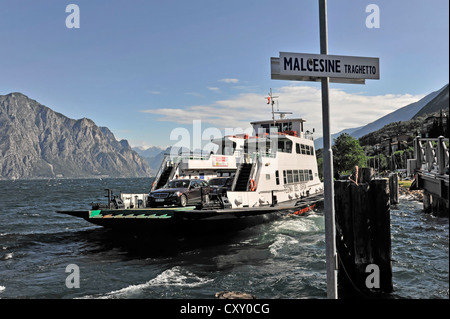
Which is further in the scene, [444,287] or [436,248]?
[436,248]

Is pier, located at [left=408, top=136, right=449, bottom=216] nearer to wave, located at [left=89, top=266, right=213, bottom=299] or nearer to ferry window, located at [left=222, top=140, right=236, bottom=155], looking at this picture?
wave, located at [left=89, top=266, right=213, bottom=299]

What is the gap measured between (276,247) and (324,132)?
35.5 ft

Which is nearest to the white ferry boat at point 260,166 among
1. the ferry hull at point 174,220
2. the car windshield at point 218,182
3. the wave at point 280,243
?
the car windshield at point 218,182

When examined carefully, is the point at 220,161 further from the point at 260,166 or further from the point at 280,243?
the point at 280,243

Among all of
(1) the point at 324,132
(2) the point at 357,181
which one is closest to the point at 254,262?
(2) the point at 357,181

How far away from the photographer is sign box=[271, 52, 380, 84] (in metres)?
4.60

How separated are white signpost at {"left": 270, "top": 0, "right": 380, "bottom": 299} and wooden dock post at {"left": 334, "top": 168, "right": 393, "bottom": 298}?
409 cm

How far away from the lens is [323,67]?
15.4 ft

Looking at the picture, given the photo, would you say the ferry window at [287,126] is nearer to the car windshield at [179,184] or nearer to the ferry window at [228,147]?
the ferry window at [228,147]

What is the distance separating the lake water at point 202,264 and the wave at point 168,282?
0.03 m

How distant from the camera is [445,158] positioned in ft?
33.9

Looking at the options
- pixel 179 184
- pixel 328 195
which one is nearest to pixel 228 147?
pixel 179 184

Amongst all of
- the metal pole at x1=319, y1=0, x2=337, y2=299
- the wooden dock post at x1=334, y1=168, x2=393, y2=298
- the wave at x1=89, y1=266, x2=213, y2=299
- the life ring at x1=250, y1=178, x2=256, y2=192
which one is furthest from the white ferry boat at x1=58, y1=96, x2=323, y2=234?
the metal pole at x1=319, y1=0, x2=337, y2=299
